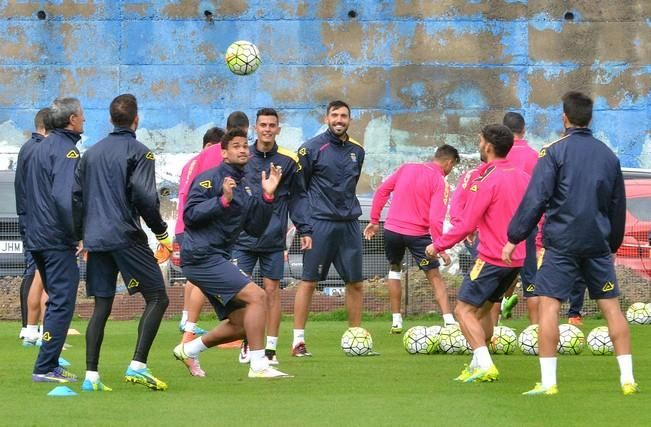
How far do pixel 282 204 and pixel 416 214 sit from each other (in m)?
3.62

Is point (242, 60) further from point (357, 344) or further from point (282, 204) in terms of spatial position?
point (357, 344)

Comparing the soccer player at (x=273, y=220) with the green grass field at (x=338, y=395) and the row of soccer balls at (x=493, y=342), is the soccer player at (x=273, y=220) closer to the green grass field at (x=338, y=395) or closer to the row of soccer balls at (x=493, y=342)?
the green grass field at (x=338, y=395)

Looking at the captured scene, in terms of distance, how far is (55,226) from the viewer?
36.4 feet

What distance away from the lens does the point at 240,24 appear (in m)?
28.4

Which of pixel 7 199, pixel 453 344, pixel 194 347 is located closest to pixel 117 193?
pixel 194 347

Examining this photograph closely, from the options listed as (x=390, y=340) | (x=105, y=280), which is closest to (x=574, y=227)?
(x=105, y=280)

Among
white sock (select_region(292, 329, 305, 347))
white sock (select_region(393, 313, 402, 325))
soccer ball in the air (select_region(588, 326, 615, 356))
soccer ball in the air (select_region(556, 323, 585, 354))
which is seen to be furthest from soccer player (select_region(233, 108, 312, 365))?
white sock (select_region(393, 313, 402, 325))

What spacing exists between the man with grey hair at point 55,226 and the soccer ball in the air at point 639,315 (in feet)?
27.7

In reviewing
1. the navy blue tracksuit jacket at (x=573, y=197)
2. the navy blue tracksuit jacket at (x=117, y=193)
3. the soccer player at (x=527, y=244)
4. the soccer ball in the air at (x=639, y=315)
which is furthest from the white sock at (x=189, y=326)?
the soccer ball in the air at (x=639, y=315)

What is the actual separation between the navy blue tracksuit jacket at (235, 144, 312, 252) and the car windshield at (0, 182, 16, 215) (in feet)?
24.1

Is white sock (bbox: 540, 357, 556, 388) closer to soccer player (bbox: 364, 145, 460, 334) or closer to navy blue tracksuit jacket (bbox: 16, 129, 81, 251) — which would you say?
navy blue tracksuit jacket (bbox: 16, 129, 81, 251)

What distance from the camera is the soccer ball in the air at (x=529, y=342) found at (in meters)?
13.3

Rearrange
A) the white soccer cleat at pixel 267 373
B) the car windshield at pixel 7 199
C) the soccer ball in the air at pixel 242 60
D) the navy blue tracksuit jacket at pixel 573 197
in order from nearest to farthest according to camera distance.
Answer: the navy blue tracksuit jacket at pixel 573 197
the white soccer cleat at pixel 267 373
the soccer ball in the air at pixel 242 60
the car windshield at pixel 7 199

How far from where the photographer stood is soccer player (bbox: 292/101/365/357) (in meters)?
13.8
